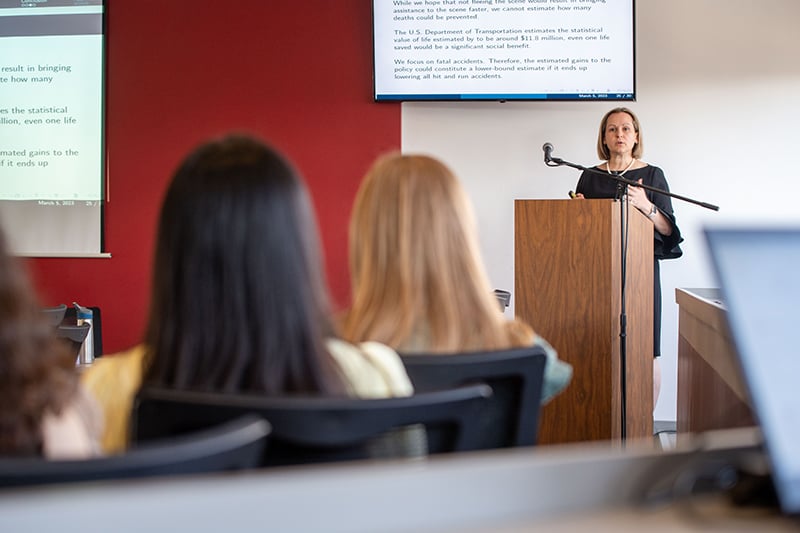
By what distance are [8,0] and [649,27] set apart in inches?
144

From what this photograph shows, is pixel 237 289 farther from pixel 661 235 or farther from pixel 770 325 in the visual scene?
pixel 661 235

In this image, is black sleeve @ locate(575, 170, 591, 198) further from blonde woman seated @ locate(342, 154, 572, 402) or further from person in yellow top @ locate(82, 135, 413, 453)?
person in yellow top @ locate(82, 135, 413, 453)

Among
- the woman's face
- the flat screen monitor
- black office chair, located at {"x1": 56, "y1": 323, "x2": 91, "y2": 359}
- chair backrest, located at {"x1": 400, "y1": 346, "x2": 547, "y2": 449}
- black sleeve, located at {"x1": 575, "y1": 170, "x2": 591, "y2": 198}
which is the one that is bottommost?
black office chair, located at {"x1": 56, "y1": 323, "x2": 91, "y2": 359}

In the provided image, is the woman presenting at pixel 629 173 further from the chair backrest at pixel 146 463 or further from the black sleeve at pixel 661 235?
the chair backrest at pixel 146 463

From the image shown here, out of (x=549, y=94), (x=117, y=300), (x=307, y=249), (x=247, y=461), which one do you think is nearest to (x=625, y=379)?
(x=549, y=94)

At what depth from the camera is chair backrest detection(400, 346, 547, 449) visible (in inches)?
49.6

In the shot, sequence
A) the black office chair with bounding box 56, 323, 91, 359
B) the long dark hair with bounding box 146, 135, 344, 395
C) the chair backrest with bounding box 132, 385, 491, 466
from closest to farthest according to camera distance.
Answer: the chair backrest with bounding box 132, 385, 491, 466 < the long dark hair with bounding box 146, 135, 344, 395 < the black office chair with bounding box 56, 323, 91, 359

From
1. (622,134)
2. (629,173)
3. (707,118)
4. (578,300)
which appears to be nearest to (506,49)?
(622,134)

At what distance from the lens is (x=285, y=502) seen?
65 cm

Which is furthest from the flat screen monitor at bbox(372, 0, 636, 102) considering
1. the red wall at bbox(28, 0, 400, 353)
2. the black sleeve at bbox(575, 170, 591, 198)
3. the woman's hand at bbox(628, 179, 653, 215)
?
the woman's hand at bbox(628, 179, 653, 215)

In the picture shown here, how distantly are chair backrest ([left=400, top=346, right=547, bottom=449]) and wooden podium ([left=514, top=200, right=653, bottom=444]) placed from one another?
181 cm

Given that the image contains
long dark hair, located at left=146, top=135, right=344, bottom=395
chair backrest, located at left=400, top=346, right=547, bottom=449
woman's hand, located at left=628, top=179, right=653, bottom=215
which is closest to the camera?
long dark hair, located at left=146, top=135, right=344, bottom=395

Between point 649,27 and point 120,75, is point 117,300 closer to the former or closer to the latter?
point 120,75

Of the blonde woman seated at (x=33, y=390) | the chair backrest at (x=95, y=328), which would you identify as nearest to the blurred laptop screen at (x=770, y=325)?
the blonde woman seated at (x=33, y=390)
